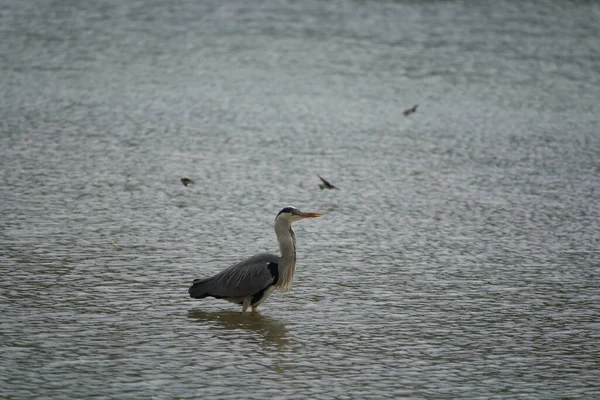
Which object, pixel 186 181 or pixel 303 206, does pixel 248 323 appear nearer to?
pixel 303 206

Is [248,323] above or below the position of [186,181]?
below

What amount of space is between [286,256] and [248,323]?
0.80m

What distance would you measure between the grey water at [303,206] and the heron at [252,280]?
21 centimetres

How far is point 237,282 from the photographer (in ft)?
32.3

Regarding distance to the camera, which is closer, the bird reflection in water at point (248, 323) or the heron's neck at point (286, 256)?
the bird reflection in water at point (248, 323)

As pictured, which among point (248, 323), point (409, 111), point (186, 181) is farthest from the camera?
point (409, 111)

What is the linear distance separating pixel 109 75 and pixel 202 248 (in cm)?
1245

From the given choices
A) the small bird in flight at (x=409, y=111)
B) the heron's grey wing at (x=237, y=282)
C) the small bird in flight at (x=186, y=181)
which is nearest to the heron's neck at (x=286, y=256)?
the heron's grey wing at (x=237, y=282)

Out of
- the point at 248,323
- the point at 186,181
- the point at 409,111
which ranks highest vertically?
the point at 409,111

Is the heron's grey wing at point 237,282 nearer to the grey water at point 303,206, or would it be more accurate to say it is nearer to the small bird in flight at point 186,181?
the grey water at point 303,206

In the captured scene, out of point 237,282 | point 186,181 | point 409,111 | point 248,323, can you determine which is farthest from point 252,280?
point 409,111

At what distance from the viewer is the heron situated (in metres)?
9.85

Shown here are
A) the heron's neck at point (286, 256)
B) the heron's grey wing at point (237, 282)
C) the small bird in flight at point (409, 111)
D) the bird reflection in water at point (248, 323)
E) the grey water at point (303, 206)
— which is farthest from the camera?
the small bird in flight at point (409, 111)

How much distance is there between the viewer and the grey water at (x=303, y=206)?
28.3 feet
